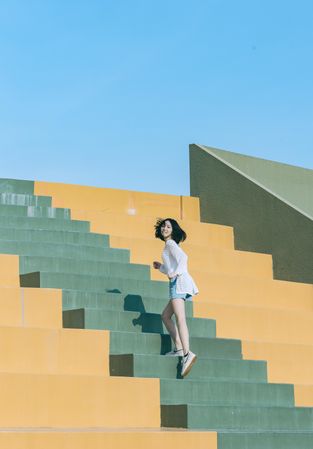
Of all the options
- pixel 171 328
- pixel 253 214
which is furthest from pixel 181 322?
pixel 253 214

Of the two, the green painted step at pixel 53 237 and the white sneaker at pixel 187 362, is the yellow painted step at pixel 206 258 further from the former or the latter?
the white sneaker at pixel 187 362

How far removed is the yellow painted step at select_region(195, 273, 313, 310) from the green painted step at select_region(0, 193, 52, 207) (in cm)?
200

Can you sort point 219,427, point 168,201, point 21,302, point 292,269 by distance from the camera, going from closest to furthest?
point 219,427
point 21,302
point 292,269
point 168,201

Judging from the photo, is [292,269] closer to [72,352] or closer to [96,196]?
[96,196]

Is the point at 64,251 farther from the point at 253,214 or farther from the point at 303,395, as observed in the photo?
the point at 253,214

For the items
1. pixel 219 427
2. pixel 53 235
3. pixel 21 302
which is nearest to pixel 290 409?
pixel 219 427

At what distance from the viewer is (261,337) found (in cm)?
1024

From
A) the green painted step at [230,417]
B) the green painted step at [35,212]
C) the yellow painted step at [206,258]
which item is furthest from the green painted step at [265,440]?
the green painted step at [35,212]

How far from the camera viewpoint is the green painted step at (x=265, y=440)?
7383 millimetres

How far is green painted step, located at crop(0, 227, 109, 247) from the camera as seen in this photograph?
32.3ft

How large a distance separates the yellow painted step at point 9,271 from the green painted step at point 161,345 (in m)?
1.24

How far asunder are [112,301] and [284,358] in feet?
5.98

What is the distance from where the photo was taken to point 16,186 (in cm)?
1165

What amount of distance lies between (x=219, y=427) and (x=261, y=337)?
246 centimetres
